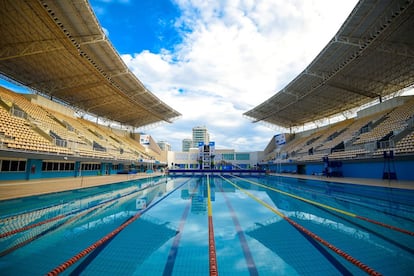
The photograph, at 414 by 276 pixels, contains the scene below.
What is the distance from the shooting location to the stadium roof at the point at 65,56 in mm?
9953

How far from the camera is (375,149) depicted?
43.8 ft

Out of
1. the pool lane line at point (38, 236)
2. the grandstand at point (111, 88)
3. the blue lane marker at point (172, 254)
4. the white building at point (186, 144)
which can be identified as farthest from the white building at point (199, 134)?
the blue lane marker at point (172, 254)

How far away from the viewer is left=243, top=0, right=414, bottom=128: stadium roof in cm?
1077

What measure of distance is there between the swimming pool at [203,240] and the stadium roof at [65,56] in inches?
377

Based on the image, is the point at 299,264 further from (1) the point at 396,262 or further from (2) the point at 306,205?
(2) the point at 306,205

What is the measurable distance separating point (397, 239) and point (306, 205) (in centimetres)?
335

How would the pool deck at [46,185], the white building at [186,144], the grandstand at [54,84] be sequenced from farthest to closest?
the white building at [186,144] → the grandstand at [54,84] → the pool deck at [46,185]

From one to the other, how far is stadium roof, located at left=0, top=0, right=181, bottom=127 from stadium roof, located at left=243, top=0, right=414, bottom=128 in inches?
601

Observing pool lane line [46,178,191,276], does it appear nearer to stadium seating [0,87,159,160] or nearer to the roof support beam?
stadium seating [0,87,159,160]

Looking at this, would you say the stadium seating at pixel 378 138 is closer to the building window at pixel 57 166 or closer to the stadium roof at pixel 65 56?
the stadium roof at pixel 65 56

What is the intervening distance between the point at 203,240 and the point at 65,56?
15.6 metres

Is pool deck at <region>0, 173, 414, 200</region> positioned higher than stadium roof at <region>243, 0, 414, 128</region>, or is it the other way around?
stadium roof at <region>243, 0, 414, 128</region>

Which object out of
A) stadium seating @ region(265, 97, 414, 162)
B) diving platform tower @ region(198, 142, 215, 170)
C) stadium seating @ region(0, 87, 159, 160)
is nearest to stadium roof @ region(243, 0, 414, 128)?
stadium seating @ region(265, 97, 414, 162)

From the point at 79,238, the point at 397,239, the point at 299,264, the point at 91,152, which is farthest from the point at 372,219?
the point at 91,152
